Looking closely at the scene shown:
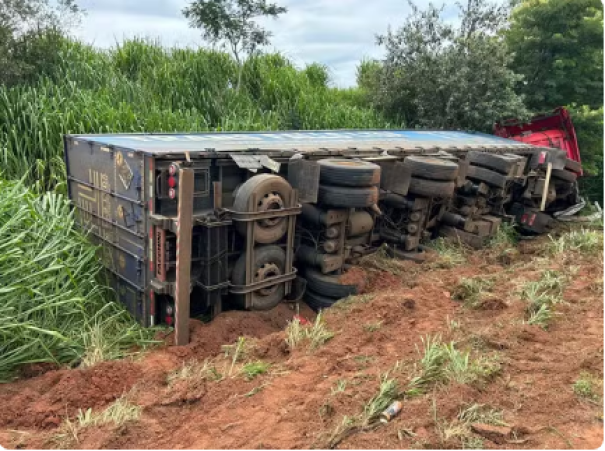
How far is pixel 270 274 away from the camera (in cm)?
519

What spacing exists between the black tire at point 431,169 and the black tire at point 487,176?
1.11 metres

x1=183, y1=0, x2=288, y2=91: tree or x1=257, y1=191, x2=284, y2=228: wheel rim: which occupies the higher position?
x1=183, y1=0, x2=288, y2=91: tree

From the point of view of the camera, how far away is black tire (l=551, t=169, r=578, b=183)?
8.77 meters

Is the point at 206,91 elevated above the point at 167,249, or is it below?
above

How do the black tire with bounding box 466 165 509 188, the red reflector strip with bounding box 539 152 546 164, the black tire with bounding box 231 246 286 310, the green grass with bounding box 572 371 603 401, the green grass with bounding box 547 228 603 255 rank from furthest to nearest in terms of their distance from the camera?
the red reflector strip with bounding box 539 152 546 164
the black tire with bounding box 466 165 509 188
the green grass with bounding box 547 228 603 255
the black tire with bounding box 231 246 286 310
the green grass with bounding box 572 371 603 401

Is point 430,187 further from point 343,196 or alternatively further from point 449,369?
point 449,369

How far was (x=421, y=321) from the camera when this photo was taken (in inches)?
171

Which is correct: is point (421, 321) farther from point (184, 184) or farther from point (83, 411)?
point (83, 411)

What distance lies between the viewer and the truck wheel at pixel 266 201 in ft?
15.7

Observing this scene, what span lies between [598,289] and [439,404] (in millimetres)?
2764

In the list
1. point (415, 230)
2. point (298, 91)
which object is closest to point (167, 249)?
point (415, 230)

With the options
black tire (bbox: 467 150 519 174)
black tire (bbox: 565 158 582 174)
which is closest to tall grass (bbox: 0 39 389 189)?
black tire (bbox: 467 150 519 174)

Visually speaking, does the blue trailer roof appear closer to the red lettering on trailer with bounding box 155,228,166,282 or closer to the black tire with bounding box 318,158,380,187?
the black tire with bounding box 318,158,380,187

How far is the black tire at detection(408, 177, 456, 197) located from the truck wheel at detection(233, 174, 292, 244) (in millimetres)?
1977
